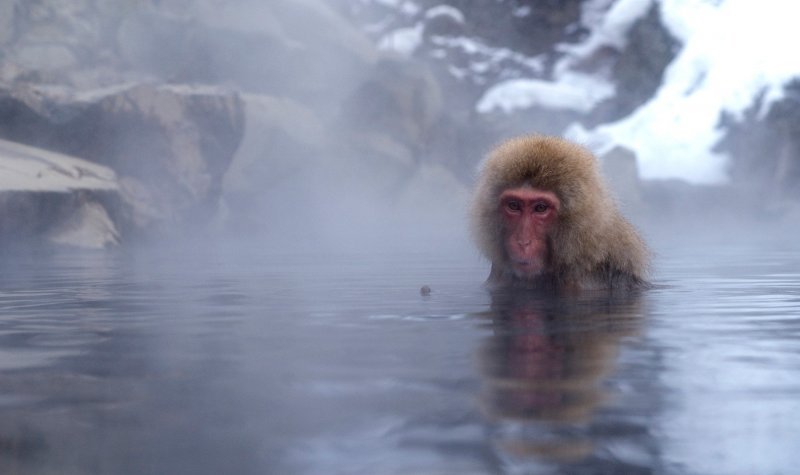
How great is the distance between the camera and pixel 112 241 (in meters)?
9.98

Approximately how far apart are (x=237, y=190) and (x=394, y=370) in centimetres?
1338

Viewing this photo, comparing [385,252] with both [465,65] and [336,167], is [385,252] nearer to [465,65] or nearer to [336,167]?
[336,167]

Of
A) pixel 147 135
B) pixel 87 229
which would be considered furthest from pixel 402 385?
pixel 147 135

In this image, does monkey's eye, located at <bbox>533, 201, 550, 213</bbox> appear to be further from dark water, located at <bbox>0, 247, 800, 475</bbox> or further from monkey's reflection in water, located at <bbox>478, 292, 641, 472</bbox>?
monkey's reflection in water, located at <bbox>478, 292, 641, 472</bbox>

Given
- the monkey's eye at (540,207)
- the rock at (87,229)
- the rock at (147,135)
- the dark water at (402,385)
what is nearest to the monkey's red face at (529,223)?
the monkey's eye at (540,207)

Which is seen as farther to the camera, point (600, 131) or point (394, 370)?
point (600, 131)

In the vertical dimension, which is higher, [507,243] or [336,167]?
[336,167]

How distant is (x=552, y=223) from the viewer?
4.38m

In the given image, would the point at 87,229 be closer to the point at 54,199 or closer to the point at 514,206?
the point at 54,199

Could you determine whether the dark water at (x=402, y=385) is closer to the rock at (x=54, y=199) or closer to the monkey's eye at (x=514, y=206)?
the monkey's eye at (x=514, y=206)

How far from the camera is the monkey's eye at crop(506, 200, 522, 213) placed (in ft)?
14.5

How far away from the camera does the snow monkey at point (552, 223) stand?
4348 mm

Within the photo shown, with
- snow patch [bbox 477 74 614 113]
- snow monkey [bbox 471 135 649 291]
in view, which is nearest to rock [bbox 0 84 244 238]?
snow monkey [bbox 471 135 649 291]

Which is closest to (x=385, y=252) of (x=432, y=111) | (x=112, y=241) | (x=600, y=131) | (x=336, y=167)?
(x=112, y=241)
